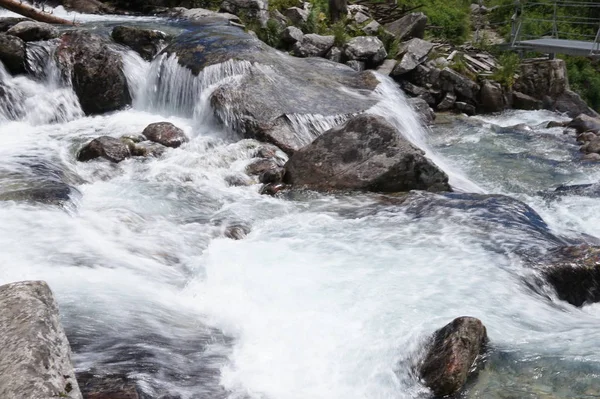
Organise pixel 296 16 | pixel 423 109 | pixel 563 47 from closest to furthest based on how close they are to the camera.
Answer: pixel 423 109, pixel 563 47, pixel 296 16

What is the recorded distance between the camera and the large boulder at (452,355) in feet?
14.6

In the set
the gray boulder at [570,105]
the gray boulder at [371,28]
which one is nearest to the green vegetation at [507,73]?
the gray boulder at [570,105]

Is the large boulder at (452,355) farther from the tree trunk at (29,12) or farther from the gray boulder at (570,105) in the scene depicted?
the gray boulder at (570,105)

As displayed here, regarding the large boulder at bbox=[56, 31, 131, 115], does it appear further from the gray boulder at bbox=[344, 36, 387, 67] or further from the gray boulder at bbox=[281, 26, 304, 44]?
the gray boulder at bbox=[344, 36, 387, 67]

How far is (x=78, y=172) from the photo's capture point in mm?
9297

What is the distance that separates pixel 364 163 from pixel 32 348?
6724 mm

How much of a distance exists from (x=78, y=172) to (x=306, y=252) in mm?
4282

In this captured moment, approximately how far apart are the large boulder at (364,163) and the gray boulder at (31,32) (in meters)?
6.68

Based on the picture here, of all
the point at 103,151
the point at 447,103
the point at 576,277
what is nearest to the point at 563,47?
the point at 447,103

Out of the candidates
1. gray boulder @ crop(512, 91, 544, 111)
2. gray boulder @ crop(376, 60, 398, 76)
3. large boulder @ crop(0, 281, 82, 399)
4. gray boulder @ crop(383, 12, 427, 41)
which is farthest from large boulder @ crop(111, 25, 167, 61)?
large boulder @ crop(0, 281, 82, 399)

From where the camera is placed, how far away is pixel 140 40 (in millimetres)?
13844

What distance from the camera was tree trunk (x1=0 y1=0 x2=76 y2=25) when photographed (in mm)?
12711

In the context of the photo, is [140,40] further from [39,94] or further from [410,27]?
[410,27]

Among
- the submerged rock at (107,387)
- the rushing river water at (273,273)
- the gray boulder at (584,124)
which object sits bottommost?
the gray boulder at (584,124)
